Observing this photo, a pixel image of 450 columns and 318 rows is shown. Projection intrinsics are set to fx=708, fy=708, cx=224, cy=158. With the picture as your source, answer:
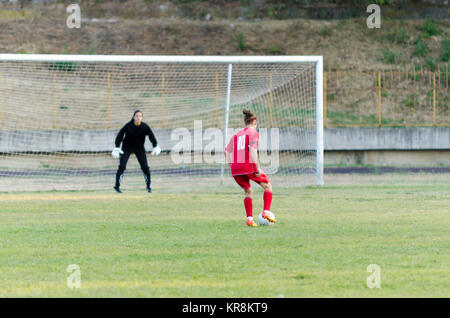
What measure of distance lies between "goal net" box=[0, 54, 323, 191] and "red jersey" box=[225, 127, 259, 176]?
9480mm

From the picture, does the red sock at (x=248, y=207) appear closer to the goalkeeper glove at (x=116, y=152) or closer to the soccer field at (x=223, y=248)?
the soccer field at (x=223, y=248)

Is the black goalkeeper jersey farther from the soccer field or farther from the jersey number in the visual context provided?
the jersey number

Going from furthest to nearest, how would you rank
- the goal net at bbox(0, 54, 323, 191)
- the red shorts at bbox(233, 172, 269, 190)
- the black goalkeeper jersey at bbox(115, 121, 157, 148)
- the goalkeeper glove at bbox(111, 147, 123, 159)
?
the goal net at bbox(0, 54, 323, 191)
the black goalkeeper jersey at bbox(115, 121, 157, 148)
the goalkeeper glove at bbox(111, 147, 123, 159)
the red shorts at bbox(233, 172, 269, 190)

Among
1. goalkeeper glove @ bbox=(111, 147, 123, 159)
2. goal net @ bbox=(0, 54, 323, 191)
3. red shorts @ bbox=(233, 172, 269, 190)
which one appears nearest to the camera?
red shorts @ bbox=(233, 172, 269, 190)

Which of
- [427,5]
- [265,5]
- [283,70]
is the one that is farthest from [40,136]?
[427,5]

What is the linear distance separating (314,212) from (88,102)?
15.7m

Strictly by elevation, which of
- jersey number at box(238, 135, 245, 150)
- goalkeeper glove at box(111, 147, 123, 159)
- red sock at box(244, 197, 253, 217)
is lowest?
red sock at box(244, 197, 253, 217)

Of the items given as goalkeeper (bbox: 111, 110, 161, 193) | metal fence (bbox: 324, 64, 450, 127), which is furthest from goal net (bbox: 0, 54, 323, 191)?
metal fence (bbox: 324, 64, 450, 127)

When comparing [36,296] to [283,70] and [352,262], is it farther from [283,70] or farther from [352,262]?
[283,70]

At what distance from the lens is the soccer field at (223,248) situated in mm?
5922

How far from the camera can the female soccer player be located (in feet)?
33.0

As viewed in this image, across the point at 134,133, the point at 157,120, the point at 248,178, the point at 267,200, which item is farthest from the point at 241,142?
the point at 157,120

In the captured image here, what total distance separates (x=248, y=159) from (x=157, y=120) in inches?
604

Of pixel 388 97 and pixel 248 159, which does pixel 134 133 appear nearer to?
pixel 248 159
